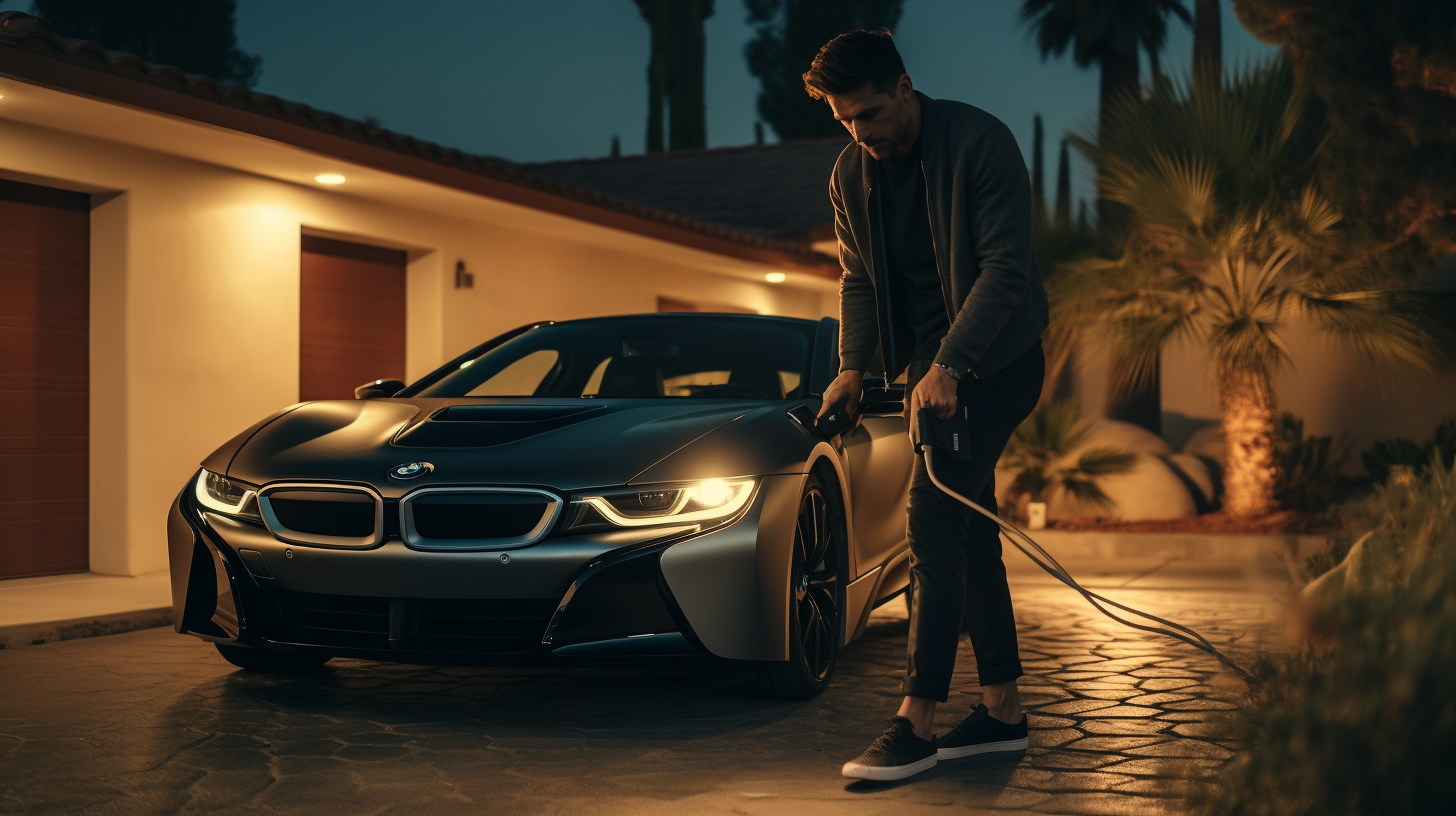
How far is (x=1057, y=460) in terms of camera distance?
40.9 feet

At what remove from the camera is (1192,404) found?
16453 mm

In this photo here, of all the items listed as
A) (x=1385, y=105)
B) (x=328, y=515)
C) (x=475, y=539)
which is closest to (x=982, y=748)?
(x=475, y=539)

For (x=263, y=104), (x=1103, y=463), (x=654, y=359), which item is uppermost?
(x=263, y=104)

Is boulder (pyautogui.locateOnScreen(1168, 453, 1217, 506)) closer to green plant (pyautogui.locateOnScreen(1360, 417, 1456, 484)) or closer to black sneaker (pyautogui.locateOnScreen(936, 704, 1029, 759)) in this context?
green plant (pyautogui.locateOnScreen(1360, 417, 1456, 484))

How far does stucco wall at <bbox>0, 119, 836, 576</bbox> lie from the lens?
8.63m

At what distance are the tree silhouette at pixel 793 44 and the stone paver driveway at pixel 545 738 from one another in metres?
46.3

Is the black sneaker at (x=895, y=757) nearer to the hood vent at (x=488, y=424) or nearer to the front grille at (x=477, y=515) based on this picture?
the front grille at (x=477, y=515)

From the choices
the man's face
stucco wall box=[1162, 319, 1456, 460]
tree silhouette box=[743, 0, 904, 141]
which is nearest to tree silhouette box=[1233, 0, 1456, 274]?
stucco wall box=[1162, 319, 1456, 460]

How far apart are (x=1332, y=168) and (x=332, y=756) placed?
28.7ft

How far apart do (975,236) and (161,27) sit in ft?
135

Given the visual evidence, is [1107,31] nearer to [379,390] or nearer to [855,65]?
[379,390]

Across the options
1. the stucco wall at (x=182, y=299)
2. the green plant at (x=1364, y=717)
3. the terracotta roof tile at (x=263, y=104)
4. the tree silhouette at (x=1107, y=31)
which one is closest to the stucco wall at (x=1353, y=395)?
the tree silhouette at (x=1107, y=31)

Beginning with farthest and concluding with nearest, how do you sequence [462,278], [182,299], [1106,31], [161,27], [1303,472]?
[161,27] → [1106,31] → [1303,472] → [462,278] → [182,299]

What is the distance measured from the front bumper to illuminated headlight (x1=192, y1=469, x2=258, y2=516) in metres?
0.12
